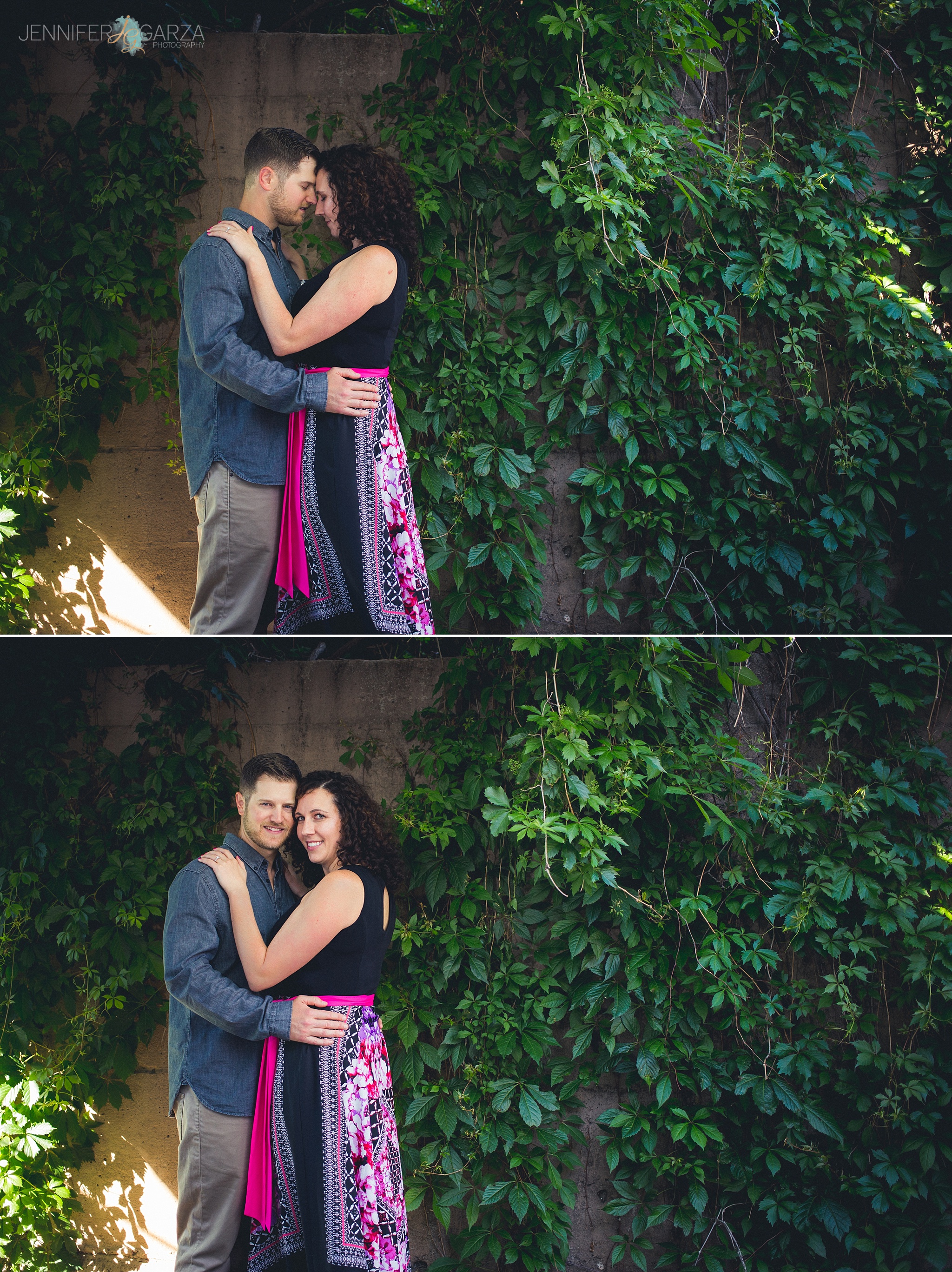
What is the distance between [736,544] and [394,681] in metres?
1.15

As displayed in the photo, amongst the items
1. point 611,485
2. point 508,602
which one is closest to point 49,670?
point 508,602

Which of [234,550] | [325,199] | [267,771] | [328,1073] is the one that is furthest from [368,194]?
[328,1073]

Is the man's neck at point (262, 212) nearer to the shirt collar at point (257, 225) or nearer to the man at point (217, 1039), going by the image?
the shirt collar at point (257, 225)

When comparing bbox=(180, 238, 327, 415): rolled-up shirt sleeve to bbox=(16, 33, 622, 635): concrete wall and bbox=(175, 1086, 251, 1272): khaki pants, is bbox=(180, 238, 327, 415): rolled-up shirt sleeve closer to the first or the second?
bbox=(16, 33, 622, 635): concrete wall

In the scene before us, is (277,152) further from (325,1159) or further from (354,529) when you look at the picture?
(325,1159)

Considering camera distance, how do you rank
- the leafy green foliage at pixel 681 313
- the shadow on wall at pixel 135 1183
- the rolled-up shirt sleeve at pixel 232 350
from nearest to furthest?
1. the rolled-up shirt sleeve at pixel 232 350
2. the shadow on wall at pixel 135 1183
3. the leafy green foliage at pixel 681 313

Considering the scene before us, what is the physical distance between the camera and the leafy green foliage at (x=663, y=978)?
2.36m

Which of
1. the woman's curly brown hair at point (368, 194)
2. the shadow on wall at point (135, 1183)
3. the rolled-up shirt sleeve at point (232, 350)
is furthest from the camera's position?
the shadow on wall at point (135, 1183)

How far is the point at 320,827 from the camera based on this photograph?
2186mm

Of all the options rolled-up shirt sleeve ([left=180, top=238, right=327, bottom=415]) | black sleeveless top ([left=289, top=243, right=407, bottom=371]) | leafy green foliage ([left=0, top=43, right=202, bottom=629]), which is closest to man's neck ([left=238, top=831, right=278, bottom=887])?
leafy green foliage ([left=0, top=43, right=202, bottom=629])

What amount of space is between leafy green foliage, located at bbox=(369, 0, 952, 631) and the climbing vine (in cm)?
31

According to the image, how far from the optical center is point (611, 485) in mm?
2656

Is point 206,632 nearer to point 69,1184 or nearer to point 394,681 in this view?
point 394,681

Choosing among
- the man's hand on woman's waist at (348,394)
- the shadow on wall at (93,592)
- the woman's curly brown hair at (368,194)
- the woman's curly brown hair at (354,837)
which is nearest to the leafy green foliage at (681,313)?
the woman's curly brown hair at (368,194)
